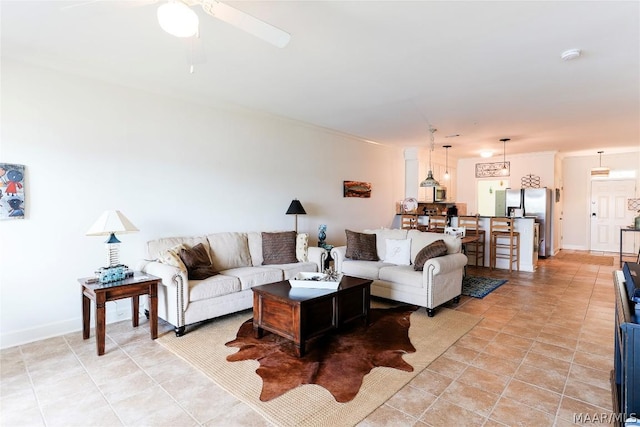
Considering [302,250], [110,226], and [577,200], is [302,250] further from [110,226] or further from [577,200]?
[577,200]

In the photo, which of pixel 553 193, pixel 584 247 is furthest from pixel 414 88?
pixel 584 247

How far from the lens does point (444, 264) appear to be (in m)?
3.85

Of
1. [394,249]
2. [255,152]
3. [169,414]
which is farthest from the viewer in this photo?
[255,152]

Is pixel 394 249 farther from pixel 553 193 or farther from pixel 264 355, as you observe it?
pixel 553 193

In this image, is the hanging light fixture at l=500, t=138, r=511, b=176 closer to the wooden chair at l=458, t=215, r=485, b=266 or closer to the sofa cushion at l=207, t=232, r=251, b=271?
the wooden chair at l=458, t=215, r=485, b=266

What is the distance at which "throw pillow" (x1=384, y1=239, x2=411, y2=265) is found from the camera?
14.9ft

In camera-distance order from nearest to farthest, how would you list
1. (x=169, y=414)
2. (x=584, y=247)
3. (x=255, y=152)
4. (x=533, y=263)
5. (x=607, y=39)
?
(x=169, y=414) < (x=607, y=39) < (x=255, y=152) < (x=533, y=263) < (x=584, y=247)

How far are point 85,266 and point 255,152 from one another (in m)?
2.55

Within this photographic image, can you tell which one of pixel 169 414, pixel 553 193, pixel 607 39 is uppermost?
pixel 607 39

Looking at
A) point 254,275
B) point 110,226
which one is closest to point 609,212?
point 254,275

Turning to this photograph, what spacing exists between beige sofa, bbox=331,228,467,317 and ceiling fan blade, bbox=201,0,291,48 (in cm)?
283

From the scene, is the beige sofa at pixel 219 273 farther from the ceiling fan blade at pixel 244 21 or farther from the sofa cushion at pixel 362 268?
the ceiling fan blade at pixel 244 21

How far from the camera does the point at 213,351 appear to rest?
2.90 m

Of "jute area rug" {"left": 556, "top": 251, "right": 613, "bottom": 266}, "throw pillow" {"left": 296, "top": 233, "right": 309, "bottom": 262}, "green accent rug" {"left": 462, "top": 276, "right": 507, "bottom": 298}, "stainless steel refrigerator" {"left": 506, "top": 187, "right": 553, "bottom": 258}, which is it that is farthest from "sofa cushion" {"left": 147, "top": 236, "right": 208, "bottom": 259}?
"jute area rug" {"left": 556, "top": 251, "right": 613, "bottom": 266}
